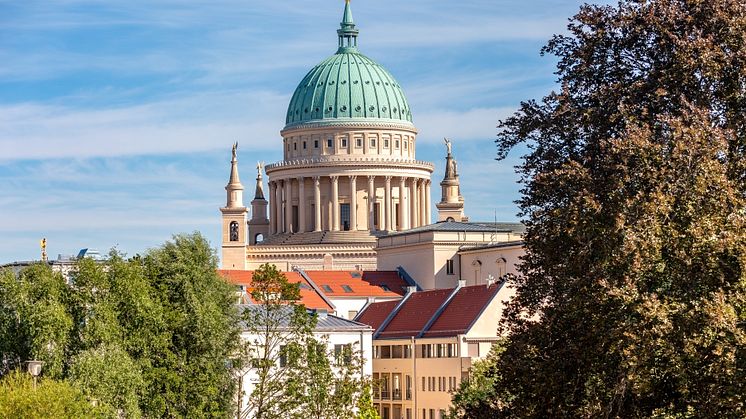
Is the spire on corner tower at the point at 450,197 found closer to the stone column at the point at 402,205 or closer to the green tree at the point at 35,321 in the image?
the stone column at the point at 402,205

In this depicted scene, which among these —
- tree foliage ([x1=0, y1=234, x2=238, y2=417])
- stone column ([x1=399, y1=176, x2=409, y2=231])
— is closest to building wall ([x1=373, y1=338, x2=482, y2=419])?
tree foliage ([x1=0, y1=234, x2=238, y2=417])

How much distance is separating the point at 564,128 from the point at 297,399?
1085 inches

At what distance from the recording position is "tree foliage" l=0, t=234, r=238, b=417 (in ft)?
201

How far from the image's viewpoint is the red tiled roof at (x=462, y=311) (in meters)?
112

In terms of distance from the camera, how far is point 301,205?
198m

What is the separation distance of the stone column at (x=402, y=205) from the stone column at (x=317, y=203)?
9.36m

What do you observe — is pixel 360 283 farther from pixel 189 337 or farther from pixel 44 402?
pixel 44 402

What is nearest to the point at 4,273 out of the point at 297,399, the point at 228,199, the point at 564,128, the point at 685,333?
the point at 297,399

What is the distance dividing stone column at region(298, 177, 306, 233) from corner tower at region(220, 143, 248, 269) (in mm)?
7255

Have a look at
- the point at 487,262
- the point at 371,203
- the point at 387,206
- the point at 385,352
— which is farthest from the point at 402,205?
the point at 385,352

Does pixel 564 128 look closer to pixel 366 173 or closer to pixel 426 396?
pixel 426 396

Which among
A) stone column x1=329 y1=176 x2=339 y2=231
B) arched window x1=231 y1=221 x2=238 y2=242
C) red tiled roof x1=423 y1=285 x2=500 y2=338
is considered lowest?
red tiled roof x1=423 y1=285 x2=500 y2=338

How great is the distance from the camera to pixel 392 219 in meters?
197

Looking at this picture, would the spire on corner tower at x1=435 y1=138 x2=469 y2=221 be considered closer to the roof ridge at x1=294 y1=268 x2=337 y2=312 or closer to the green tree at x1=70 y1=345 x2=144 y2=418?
the roof ridge at x1=294 y1=268 x2=337 y2=312
